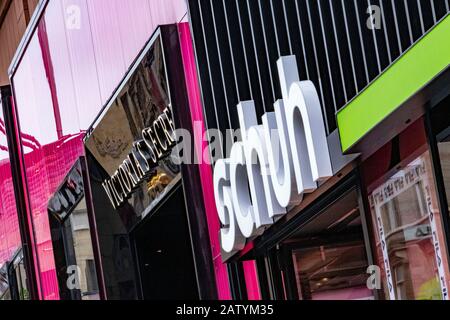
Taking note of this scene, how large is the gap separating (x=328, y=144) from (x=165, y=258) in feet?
20.7

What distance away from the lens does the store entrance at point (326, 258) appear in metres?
8.62

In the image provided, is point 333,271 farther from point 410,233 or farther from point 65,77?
point 65,77

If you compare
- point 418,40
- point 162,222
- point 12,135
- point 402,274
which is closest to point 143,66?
point 162,222

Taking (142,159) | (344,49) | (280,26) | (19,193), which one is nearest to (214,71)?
(280,26)

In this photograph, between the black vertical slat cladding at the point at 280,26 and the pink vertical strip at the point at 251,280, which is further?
the pink vertical strip at the point at 251,280

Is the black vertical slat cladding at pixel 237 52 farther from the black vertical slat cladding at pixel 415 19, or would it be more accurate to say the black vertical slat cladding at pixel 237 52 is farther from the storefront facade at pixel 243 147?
the black vertical slat cladding at pixel 415 19

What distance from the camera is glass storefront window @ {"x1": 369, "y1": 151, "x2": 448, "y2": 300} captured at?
7.13m

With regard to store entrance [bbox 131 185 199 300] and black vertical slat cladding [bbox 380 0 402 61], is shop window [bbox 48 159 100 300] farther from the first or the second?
black vertical slat cladding [bbox 380 0 402 61]

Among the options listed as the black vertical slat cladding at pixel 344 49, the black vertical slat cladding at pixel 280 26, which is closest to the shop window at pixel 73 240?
the black vertical slat cladding at pixel 280 26

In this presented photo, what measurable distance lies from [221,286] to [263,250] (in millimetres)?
764

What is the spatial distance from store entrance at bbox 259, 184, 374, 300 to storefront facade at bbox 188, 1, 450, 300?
0.5 inches

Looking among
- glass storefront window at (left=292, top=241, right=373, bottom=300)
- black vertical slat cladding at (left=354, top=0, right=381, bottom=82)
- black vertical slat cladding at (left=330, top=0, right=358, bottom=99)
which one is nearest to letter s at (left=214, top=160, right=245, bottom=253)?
glass storefront window at (left=292, top=241, right=373, bottom=300)

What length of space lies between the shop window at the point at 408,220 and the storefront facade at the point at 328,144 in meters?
0.01

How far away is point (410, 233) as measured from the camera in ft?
24.4
